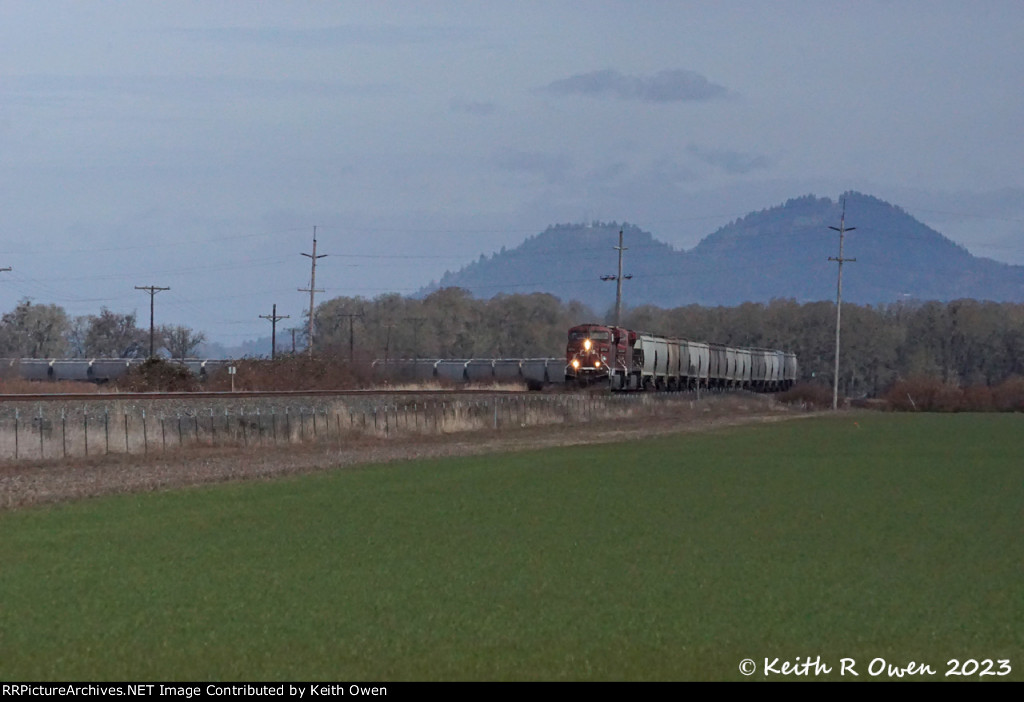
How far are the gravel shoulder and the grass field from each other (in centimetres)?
167

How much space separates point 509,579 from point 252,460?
20039 mm

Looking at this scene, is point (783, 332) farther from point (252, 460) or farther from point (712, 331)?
point (252, 460)

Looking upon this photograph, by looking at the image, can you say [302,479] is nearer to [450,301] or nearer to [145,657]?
[145,657]

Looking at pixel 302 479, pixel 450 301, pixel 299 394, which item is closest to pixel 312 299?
pixel 299 394

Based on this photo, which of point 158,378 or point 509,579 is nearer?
point 509,579

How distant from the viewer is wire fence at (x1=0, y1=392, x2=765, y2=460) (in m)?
35.0

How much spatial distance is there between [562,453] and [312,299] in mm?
55708

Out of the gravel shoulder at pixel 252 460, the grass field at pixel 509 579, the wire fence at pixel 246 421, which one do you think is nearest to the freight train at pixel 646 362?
the wire fence at pixel 246 421

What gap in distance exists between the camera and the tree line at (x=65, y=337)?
14412 cm

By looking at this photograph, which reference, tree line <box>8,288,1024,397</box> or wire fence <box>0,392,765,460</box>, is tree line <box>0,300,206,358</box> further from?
wire fence <box>0,392,765,460</box>

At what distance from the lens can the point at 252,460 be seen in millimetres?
33844

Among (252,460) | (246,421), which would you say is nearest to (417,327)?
(246,421)

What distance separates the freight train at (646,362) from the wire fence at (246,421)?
28.5 feet

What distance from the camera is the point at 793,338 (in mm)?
171875
